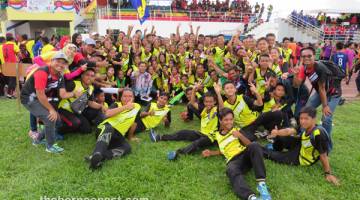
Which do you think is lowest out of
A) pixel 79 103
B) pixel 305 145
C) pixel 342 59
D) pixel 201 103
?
pixel 305 145

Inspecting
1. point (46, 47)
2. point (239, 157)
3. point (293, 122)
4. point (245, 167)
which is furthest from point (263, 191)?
point (46, 47)

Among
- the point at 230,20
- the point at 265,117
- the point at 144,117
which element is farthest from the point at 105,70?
the point at 230,20

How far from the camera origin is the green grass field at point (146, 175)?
3973 millimetres

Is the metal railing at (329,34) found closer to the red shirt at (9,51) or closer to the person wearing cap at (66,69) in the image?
the red shirt at (9,51)

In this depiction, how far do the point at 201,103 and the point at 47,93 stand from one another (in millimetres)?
3345

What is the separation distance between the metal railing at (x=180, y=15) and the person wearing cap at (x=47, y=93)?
21.3m

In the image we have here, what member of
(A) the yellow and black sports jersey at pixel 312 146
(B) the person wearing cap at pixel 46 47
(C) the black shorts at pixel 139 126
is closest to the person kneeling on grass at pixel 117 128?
(C) the black shorts at pixel 139 126

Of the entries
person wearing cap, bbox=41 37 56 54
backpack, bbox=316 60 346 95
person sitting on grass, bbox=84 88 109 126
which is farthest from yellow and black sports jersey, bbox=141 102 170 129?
person wearing cap, bbox=41 37 56 54

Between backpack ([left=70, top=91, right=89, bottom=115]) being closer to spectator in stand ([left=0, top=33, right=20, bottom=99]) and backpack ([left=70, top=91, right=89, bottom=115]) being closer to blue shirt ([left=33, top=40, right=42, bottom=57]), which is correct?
spectator in stand ([left=0, top=33, right=20, bottom=99])

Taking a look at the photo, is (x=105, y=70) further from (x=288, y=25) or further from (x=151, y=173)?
(x=288, y=25)

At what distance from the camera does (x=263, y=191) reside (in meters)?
3.82

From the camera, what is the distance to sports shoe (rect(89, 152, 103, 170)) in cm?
443

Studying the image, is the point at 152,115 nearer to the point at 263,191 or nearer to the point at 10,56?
the point at 263,191

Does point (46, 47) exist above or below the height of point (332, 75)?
above
